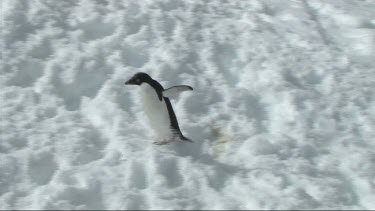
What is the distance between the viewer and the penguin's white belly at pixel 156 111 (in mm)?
4375

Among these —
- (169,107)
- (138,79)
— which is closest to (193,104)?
(169,107)

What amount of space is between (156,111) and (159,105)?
0.05 metres

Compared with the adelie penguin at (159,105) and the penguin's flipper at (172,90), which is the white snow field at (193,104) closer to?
the adelie penguin at (159,105)

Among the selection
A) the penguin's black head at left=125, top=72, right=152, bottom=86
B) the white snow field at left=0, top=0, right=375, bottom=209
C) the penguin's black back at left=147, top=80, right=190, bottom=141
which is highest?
the penguin's black head at left=125, top=72, right=152, bottom=86

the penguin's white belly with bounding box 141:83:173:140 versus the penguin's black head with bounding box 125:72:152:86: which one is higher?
the penguin's black head with bounding box 125:72:152:86

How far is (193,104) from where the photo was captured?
517cm

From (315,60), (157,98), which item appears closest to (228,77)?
(315,60)

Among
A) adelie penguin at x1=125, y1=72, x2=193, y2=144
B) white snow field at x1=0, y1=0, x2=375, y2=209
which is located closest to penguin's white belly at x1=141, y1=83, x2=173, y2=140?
adelie penguin at x1=125, y1=72, x2=193, y2=144

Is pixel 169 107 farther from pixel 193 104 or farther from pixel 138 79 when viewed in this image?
pixel 193 104

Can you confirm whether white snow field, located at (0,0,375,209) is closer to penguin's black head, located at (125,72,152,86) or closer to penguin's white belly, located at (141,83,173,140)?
penguin's white belly, located at (141,83,173,140)

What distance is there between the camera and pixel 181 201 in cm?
402

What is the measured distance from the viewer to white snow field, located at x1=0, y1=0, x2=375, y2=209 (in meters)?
4.19

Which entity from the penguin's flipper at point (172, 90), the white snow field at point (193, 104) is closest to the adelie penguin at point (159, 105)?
the penguin's flipper at point (172, 90)

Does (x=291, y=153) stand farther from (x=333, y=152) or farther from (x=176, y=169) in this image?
(x=176, y=169)
